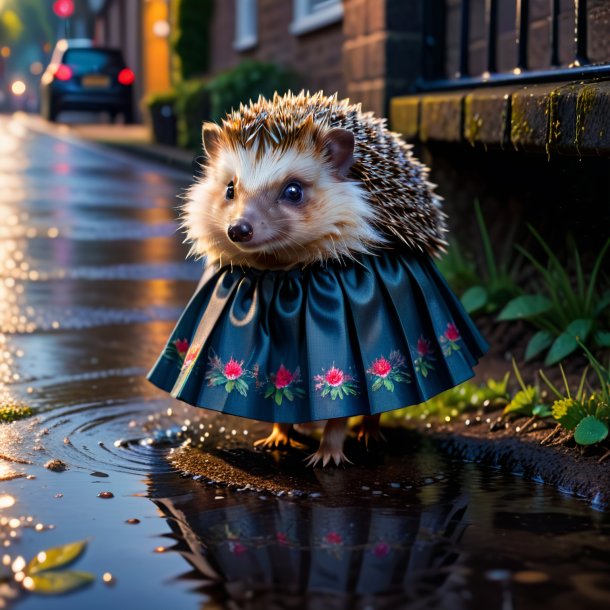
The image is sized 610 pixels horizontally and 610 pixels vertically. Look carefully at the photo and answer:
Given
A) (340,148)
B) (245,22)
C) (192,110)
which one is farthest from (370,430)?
(245,22)

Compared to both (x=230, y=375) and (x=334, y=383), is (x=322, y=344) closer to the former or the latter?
(x=334, y=383)

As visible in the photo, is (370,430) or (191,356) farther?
(370,430)

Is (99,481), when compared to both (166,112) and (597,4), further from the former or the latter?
(166,112)

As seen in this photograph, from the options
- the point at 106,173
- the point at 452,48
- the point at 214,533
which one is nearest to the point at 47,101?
the point at 106,173

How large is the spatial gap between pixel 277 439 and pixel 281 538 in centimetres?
100

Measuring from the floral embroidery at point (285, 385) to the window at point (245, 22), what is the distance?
13.3 meters

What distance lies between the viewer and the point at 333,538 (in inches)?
103

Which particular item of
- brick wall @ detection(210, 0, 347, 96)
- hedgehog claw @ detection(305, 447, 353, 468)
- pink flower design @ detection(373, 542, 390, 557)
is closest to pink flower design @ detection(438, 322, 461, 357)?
hedgehog claw @ detection(305, 447, 353, 468)

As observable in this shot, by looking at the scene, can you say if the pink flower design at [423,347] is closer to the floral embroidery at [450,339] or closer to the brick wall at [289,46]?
the floral embroidery at [450,339]

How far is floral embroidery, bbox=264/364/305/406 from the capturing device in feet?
10.8

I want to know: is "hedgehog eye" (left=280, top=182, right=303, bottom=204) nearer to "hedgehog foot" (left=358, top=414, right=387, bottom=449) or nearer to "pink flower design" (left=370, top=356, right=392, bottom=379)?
"pink flower design" (left=370, top=356, right=392, bottom=379)

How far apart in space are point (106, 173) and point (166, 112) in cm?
394

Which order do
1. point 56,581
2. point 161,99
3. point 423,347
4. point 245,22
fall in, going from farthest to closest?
point 161,99 < point 245,22 < point 423,347 < point 56,581

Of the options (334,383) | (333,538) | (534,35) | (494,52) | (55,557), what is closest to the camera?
(55,557)
